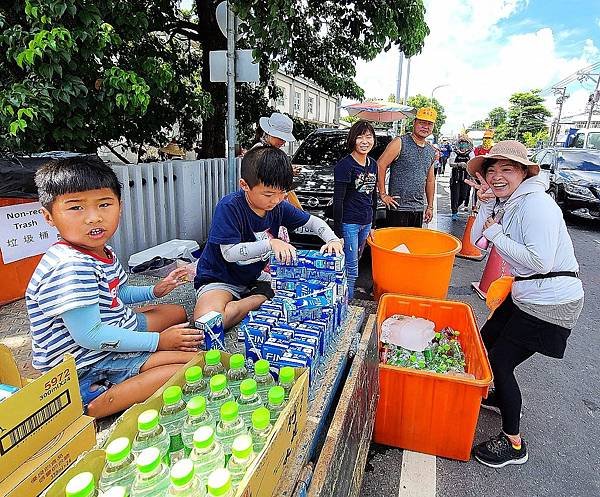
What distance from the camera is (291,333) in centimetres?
167

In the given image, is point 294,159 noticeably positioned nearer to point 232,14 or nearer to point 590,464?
point 232,14

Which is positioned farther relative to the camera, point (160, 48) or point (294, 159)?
point (294, 159)

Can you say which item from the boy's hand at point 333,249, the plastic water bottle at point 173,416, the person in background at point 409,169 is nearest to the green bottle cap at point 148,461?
the plastic water bottle at point 173,416

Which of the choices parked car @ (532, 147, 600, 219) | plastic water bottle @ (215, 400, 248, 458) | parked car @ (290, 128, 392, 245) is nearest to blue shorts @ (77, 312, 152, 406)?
plastic water bottle @ (215, 400, 248, 458)

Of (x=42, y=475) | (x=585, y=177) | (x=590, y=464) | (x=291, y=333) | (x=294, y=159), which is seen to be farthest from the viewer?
(x=585, y=177)

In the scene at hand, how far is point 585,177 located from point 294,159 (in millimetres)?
7188

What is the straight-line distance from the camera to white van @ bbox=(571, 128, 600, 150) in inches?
651

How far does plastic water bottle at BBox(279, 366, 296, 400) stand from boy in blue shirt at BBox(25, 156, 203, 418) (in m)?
0.62

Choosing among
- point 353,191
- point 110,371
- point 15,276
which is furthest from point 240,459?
point 353,191

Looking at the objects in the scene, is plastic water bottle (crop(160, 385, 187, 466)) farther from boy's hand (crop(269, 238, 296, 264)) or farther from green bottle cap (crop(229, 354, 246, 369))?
boy's hand (crop(269, 238, 296, 264))

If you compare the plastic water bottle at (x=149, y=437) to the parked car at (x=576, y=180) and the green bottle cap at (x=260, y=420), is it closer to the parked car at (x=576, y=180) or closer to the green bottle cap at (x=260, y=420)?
the green bottle cap at (x=260, y=420)

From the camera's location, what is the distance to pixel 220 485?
0.81 m

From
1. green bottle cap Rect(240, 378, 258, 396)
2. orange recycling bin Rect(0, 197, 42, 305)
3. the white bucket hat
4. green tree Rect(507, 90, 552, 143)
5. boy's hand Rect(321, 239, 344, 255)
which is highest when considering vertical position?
green tree Rect(507, 90, 552, 143)

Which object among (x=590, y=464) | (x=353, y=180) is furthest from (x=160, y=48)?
(x=590, y=464)
